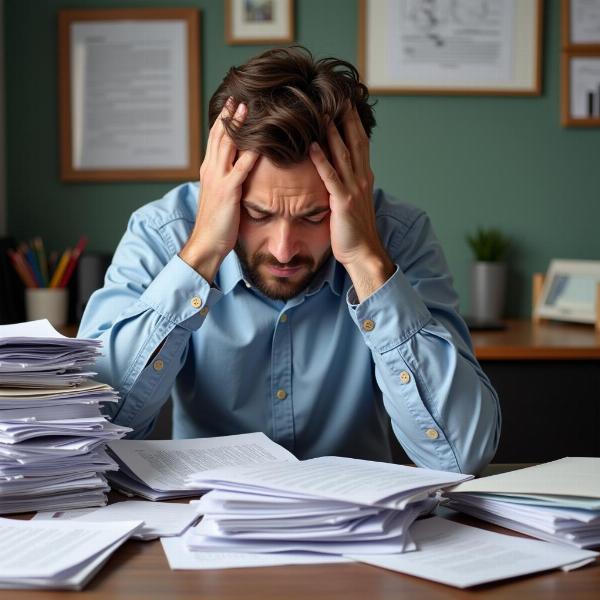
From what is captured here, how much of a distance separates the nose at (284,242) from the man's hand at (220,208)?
2.6 inches

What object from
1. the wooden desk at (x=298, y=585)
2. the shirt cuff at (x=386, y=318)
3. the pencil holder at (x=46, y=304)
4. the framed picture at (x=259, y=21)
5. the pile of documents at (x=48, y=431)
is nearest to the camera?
the wooden desk at (x=298, y=585)

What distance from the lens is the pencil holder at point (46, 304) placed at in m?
2.60

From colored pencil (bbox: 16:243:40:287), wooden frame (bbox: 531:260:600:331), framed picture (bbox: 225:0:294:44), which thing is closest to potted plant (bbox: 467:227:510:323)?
wooden frame (bbox: 531:260:600:331)

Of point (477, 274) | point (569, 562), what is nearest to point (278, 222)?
point (569, 562)

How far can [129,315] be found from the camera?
1.35m

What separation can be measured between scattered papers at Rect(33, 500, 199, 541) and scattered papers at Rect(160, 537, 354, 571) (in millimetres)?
55

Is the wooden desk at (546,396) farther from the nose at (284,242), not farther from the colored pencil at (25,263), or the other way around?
the colored pencil at (25,263)

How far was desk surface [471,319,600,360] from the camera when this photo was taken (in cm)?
228

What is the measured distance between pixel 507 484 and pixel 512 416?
141 cm

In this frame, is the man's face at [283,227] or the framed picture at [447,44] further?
the framed picture at [447,44]

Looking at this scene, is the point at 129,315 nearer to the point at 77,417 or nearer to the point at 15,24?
the point at 77,417

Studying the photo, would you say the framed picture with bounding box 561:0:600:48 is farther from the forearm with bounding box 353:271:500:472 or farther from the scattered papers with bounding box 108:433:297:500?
the scattered papers with bounding box 108:433:297:500

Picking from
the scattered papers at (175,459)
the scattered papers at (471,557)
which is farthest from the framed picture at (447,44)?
the scattered papers at (471,557)

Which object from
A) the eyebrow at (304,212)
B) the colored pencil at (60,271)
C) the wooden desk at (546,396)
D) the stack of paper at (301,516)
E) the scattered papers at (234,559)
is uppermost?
the eyebrow at (304,212)
